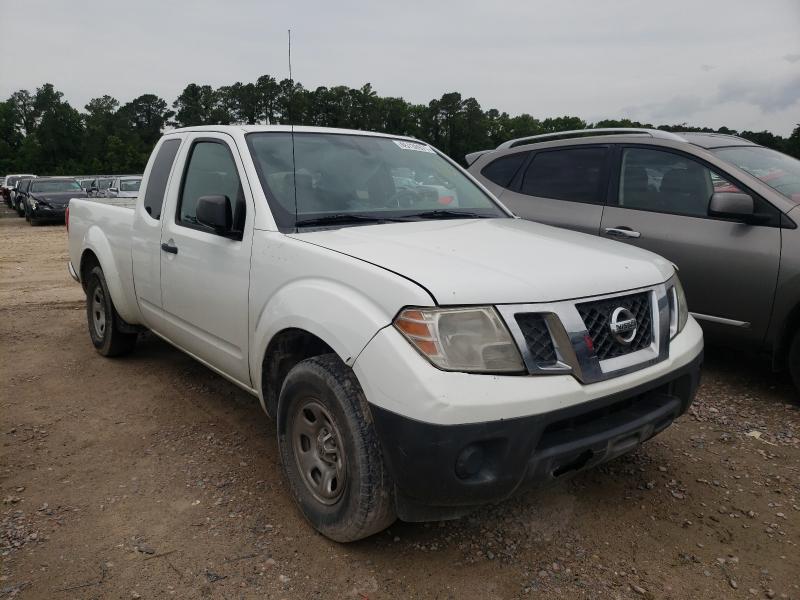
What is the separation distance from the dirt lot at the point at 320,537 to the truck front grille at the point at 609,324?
2.80ft

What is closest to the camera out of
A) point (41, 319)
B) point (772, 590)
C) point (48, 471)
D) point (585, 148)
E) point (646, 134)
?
point (772, 590)

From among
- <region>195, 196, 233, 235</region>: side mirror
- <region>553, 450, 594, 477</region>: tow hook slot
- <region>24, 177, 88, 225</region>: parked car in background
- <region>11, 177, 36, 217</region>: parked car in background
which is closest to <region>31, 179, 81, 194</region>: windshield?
<region>24, 177, 88, 225</region>: parked car in background

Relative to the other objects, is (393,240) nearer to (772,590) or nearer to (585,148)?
(772,590)

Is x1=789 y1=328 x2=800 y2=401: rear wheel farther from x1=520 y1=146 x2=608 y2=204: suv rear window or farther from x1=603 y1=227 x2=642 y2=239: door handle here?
x1=520 y1=146 x2=608 y2=204: suv rear window

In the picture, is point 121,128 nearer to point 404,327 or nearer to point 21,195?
point 21,195

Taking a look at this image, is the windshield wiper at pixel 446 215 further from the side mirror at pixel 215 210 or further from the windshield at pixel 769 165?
the windshield at pixel 769 165

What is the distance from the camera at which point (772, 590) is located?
228cm

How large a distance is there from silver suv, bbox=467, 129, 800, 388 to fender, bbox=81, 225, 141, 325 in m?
3.27

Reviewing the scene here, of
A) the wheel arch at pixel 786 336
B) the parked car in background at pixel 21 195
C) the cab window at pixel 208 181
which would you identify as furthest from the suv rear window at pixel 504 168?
the parked car in background at pixel 21 195

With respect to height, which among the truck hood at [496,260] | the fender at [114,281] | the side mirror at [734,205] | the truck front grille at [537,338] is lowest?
the fender at [114,281]

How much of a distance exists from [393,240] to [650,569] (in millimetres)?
1673

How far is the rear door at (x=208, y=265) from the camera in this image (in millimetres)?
3025

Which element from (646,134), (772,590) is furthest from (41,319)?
(772,590)

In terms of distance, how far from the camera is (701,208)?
433cm
